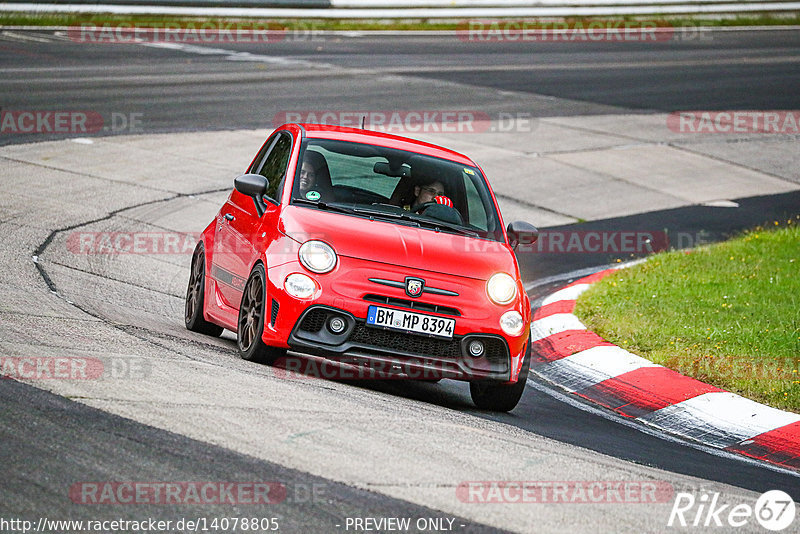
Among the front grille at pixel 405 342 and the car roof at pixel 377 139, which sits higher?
the car roof at pixel 377 139

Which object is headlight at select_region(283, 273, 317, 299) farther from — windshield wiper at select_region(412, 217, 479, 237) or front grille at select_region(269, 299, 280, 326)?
windshield wiper at select_region(412, 217, 479, 237)

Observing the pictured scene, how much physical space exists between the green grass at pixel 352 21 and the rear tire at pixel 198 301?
2182 cm

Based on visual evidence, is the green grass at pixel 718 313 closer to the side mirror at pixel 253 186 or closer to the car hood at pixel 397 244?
the car hood at pixel 397 244

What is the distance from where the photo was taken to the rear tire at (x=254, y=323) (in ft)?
22.9

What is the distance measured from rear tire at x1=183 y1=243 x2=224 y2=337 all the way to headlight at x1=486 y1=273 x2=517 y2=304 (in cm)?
238

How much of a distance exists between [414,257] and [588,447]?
5.25 ft

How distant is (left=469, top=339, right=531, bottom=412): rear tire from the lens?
720 centimetres

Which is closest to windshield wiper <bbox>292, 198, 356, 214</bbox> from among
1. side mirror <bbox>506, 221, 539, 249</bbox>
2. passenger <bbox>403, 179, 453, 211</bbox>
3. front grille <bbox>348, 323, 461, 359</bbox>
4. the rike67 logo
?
passenger <bbox>403, 179, 453, 211</bbox>

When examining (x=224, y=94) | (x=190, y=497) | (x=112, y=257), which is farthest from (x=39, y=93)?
(x=190, y=497)

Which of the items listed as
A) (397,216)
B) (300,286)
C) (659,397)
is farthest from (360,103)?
(300,286)

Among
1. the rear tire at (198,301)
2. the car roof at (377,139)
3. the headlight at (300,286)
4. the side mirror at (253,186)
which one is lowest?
the rear tire at (198,301)

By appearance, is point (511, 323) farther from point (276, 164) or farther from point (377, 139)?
point (276, 164)

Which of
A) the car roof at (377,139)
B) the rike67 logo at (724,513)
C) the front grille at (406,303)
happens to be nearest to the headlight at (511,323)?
the front grille at (406,303)

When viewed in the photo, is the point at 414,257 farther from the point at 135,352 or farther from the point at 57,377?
the point at 57,377
